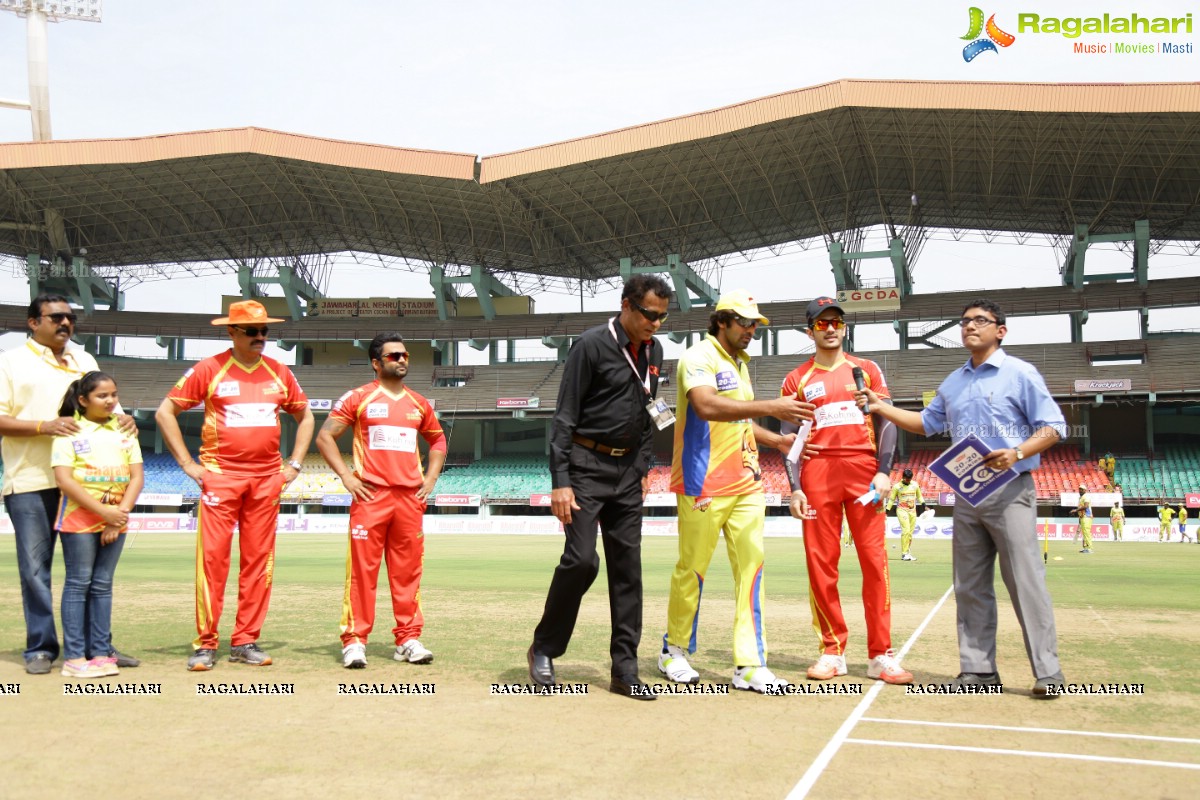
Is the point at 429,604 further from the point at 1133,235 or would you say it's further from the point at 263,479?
the point at 1133,235

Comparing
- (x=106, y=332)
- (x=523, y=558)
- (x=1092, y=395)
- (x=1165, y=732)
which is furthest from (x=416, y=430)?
(x=106, y=332)

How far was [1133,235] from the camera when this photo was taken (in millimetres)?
40812

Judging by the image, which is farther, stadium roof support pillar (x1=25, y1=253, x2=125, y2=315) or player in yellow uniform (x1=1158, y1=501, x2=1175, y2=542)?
stadium roof support pillar (x1=25, y1=253, x2=125, y2=315)

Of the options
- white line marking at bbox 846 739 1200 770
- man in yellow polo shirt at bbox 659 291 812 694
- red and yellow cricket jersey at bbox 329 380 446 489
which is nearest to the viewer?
white line marking at bbox 846 739 1200 770

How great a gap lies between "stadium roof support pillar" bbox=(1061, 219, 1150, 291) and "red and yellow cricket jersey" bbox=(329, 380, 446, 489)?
41055 millimetres

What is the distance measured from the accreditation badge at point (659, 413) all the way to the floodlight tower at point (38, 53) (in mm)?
50210

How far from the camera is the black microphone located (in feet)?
19.0

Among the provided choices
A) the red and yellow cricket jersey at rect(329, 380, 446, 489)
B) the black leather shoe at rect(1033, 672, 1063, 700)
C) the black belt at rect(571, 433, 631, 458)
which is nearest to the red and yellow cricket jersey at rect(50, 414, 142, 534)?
the red and yellow cricket jersey at rect(329, 380, 446, 489)

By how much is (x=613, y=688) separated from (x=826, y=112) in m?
32.9

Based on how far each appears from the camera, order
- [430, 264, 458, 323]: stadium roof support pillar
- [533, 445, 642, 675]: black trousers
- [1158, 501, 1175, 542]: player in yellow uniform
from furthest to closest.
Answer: [430, 264, 458, 323]: stadium roof support pillar → [1158, 501, 1175, 542]: player in yellow uniform → [533, 445, 642, 675]: black trousers

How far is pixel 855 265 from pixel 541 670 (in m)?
42.7

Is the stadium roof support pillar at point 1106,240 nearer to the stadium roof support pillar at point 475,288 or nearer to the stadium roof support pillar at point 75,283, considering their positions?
the stadium roof support pillar at point 475,288

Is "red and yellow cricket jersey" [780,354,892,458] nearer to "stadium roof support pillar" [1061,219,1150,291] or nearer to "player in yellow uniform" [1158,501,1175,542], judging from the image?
"player in yellow uniform" [1158,501,1175,542]

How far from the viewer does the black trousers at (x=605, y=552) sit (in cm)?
527
